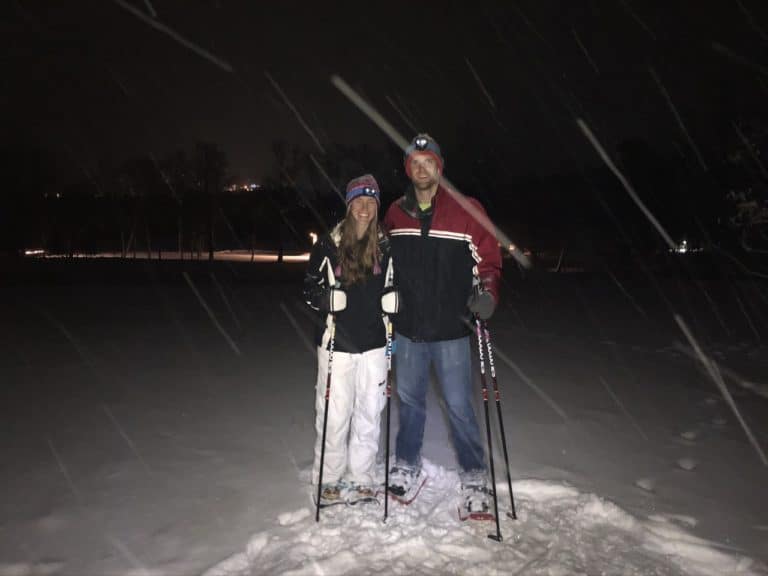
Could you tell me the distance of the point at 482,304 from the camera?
354 centimetres

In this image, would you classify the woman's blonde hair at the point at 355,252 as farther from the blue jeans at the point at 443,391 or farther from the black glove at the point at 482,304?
the black glove at the point at 482,304

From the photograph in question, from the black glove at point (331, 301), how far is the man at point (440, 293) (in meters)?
0.43

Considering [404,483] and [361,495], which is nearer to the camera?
[361,495]

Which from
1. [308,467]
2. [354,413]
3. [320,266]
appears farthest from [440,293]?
[308,467]

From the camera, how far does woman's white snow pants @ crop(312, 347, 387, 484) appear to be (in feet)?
12.1

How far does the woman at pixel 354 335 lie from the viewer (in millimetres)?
3645

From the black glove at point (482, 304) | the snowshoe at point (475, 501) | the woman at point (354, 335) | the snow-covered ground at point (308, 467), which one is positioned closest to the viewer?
the snow-covered ground at point (308, 467)

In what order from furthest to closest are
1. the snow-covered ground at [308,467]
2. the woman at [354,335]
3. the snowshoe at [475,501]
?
1. the woman at [354,335]
2. the snowshoe at [475,501]
3. the snow-covered ground at [308,467]

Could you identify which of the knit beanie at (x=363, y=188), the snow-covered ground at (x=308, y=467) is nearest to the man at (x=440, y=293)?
the knit beanie at (x=363, y=188)

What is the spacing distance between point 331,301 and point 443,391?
1030mm

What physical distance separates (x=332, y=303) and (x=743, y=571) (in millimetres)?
2896

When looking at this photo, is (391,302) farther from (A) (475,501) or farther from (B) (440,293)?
(A) (475,501)

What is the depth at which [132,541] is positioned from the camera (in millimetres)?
3246

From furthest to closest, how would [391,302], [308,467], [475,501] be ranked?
[308,467] < [391,302] < [475,501]
